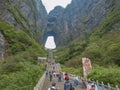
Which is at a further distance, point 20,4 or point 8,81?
point 20,4

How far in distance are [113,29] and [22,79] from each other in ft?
259

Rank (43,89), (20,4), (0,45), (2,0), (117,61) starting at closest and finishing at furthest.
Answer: (43,89)
(117,61)
(0,45)
(2,0)
(20,4)

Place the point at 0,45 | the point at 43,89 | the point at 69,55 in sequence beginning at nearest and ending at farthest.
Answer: the point at 43,89
the point at 0,45
the point at 69,55

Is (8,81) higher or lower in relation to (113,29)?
lower

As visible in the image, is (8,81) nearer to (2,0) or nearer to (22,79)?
(22,79)

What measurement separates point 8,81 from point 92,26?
126275 mm

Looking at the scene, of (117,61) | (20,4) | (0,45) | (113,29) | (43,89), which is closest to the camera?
(43,89)

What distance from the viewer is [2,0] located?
123 metres

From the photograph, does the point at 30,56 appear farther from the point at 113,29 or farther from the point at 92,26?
the point at 92,26

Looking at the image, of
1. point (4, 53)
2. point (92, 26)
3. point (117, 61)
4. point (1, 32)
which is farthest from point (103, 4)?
point (117, 61)

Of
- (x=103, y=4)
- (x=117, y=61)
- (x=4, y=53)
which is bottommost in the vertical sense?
(x=117, y=61)

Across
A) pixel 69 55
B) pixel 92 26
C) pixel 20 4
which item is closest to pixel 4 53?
pixel 69 55

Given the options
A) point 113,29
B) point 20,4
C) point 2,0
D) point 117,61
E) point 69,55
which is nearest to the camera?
point 117,61

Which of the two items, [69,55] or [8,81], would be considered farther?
[69,55]
